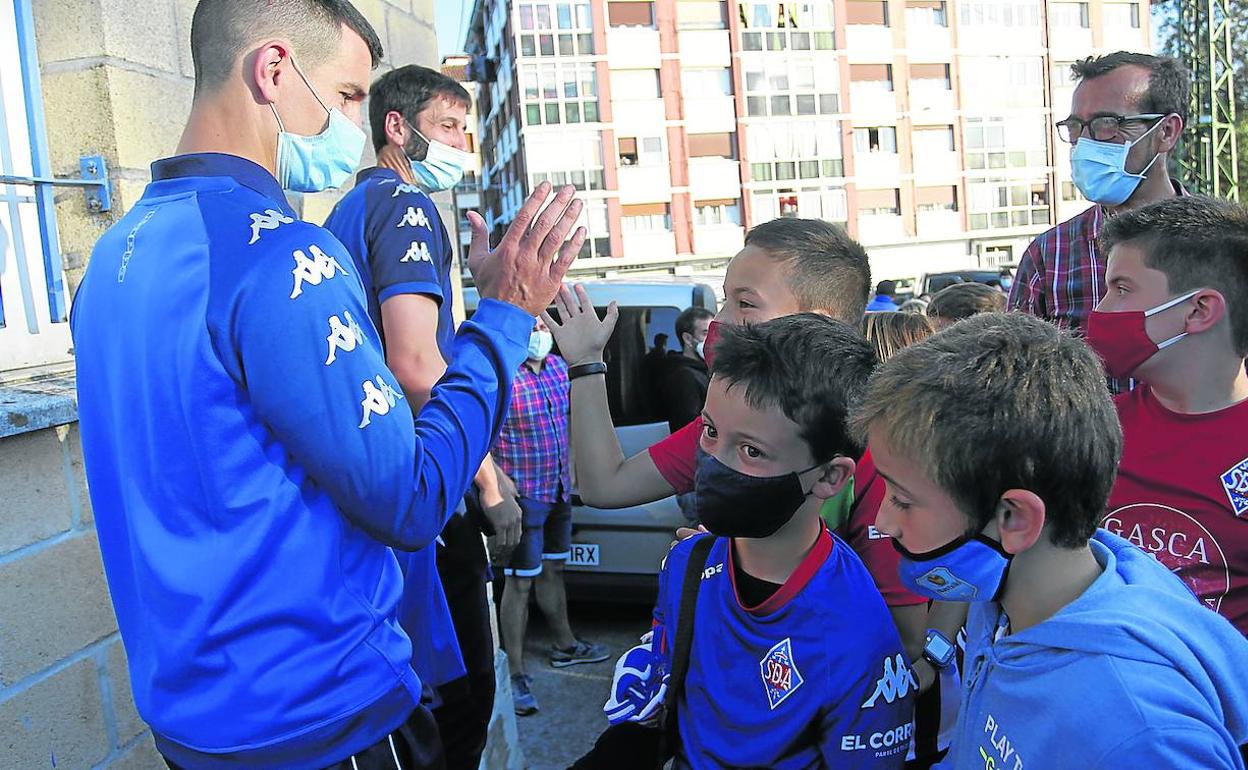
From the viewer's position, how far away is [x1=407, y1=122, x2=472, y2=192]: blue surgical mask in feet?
9.18

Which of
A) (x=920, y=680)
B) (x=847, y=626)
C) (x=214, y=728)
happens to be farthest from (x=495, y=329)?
(x=920, y=680)

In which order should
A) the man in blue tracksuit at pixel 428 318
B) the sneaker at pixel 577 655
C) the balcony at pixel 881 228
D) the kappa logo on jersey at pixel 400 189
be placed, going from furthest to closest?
the balcony at pixel 881 228
the sneaker at pixel 577 655
the kappa logo on jersey at pixel 400 189
the man in blue tracksuit at pixel 428 318

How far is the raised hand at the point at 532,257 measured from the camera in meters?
1.66

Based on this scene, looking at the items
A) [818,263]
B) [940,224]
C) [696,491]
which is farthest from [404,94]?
[940,224]

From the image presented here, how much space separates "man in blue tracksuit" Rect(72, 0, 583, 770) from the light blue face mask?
0.51 feet

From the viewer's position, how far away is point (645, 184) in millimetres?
40688

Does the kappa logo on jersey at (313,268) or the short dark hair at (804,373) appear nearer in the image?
the kappa logo on jersey at (313,268)

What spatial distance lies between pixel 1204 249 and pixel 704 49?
139 feet

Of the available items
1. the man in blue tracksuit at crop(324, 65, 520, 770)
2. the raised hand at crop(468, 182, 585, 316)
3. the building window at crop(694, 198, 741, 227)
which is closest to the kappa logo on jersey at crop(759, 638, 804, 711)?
the man in blue tracksuit at crop(324, 65, 520, 770)

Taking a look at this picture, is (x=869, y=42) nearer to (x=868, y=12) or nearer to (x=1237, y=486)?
(x=868, y=12)

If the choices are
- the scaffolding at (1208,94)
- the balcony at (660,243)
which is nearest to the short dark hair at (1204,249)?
the scaffolding at (1208,94)

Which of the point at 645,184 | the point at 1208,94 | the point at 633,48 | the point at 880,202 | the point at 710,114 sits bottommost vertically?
the point at 880,202

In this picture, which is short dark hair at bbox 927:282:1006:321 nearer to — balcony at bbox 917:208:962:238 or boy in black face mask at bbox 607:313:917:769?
boy in black face mask at bbox 607:313:917:769

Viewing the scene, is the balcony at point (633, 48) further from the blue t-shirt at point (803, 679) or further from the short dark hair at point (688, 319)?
the blue t-shirt at point (803, 679)
